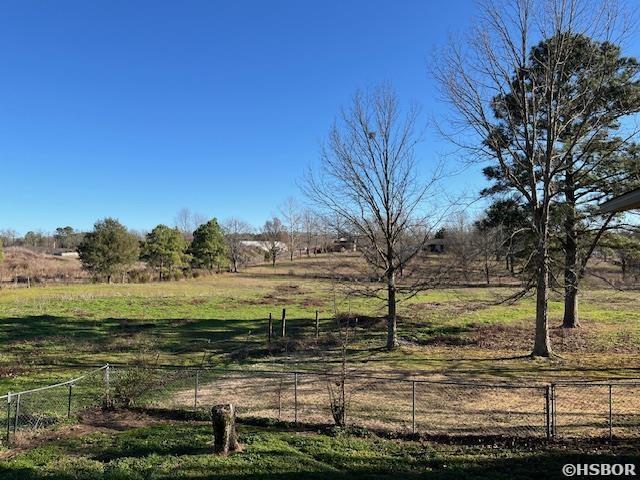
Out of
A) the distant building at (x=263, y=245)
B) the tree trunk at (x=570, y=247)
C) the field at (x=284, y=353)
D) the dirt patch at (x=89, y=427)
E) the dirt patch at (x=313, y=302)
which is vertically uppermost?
the distant building at (x=263, y=245)

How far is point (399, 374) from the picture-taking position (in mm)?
16016

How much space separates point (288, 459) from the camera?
784 cm

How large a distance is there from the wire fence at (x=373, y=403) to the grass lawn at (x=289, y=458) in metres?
0.92

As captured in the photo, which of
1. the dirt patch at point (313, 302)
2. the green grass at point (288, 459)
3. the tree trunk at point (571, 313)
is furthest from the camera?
the dirt patch at point (313, 302)

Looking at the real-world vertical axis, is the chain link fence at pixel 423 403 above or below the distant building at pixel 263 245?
below

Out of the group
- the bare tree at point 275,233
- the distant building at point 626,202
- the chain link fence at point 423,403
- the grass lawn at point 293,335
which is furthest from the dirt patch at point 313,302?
the bare tree at point 275,233

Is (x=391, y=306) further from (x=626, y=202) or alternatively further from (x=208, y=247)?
(x=208, y=247)

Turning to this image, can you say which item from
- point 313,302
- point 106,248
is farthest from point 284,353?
point 106,248

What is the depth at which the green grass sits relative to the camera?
285 inches

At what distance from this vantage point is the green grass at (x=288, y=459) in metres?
7.24

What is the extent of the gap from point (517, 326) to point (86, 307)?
26494 mm

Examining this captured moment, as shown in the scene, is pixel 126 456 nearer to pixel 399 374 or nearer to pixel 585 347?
pixel 399 374

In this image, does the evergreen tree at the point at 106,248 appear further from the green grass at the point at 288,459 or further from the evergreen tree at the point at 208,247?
the green grass at the point at 288,459

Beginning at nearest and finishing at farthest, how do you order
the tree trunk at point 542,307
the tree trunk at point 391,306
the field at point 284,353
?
the field at point 284,353 → the tree trunk at point 542,307 → the tree trunk at point 391,306
